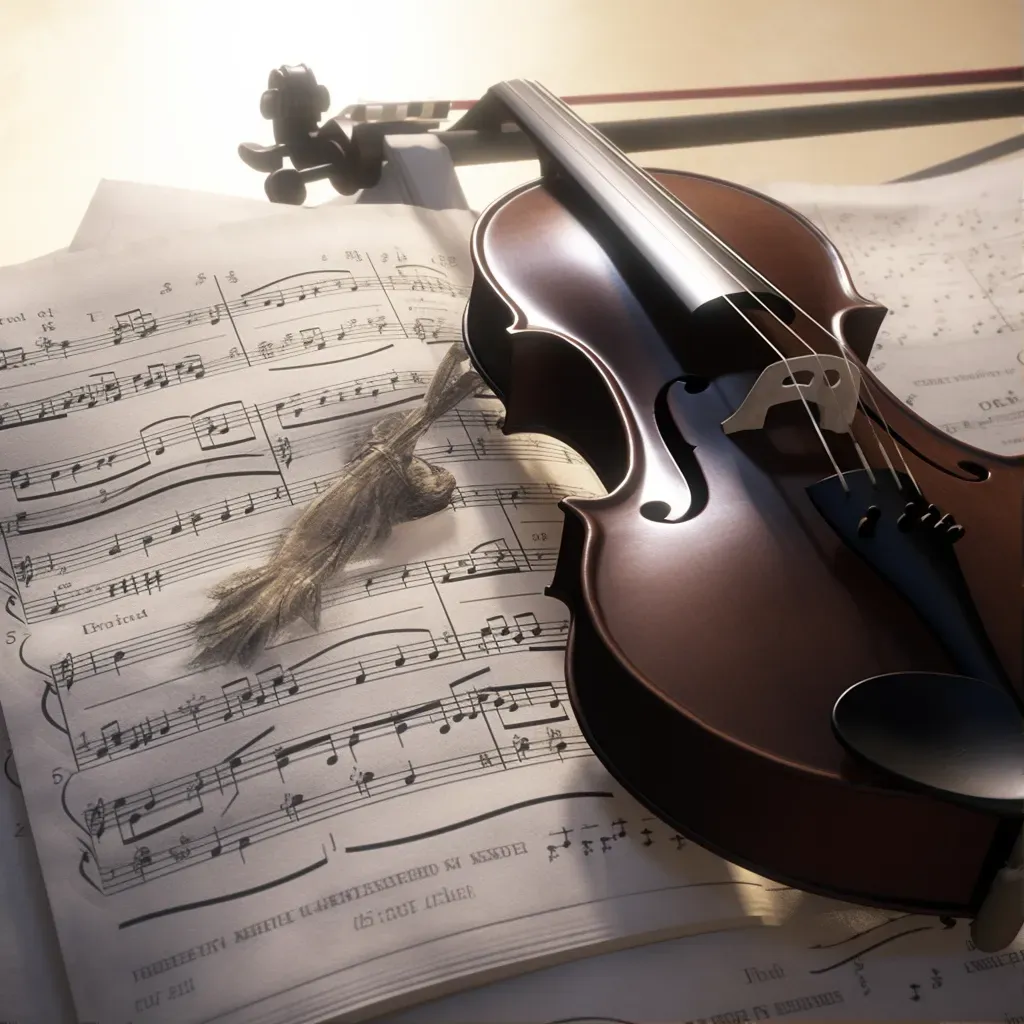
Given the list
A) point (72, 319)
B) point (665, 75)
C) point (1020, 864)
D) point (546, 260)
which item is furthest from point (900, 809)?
point (665, 75)

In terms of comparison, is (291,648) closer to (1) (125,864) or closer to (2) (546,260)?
(1) (125,864)

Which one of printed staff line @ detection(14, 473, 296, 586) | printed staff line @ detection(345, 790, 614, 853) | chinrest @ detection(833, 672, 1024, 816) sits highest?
printed staff line @ detection(14, 473, 296, 586)

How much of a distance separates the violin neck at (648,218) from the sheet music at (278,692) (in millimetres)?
134

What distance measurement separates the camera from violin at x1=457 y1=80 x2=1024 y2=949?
0.42 m

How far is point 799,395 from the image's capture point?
0.58m

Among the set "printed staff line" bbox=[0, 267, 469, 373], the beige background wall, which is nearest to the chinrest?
"printed staff line" bbox=[0, 267, 469, 373]

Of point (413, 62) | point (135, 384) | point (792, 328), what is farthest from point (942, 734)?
point (413, 62)

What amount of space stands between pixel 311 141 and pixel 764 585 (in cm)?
62

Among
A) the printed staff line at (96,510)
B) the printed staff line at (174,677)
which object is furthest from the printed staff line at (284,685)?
the printed staff line at (96,510)

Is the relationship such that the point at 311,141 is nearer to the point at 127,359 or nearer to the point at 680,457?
the point at 127,359

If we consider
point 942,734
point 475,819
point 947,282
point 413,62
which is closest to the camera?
point 942,734

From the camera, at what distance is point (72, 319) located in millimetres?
741

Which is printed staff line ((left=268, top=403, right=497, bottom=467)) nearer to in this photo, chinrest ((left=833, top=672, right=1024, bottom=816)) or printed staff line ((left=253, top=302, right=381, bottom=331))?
printed staff line ((left=253, top=302, right=381, bottom=331))

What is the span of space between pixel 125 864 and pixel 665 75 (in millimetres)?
1217
